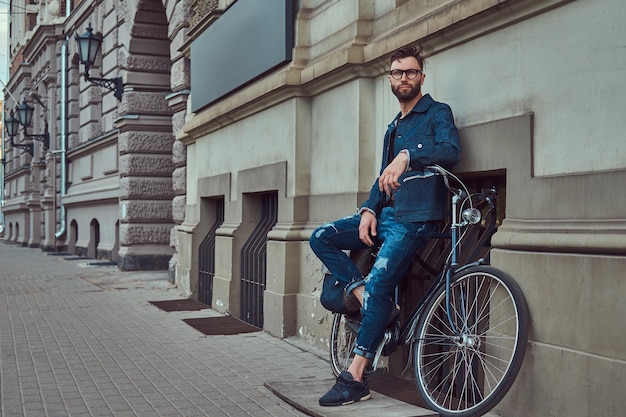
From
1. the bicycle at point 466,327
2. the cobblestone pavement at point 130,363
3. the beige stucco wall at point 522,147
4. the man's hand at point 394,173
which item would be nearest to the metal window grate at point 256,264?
the cobblestone pavement at point 130,363

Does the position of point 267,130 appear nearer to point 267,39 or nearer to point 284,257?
point 267,39

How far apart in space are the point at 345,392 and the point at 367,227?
3.50 feet

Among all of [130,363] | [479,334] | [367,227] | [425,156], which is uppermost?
[425,156]

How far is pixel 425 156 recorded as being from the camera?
5.09 m

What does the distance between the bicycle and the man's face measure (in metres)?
0.53

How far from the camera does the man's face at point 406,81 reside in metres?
5.35

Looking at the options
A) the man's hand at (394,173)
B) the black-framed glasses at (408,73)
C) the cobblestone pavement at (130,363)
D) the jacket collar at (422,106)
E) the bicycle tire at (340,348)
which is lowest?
the cobblestone pavement at (130,363)

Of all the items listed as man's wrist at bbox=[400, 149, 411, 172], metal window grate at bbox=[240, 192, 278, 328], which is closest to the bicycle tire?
man's wrist at bbox=[400, 149, 411, 172]

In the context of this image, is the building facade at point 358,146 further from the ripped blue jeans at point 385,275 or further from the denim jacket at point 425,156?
the ripped blue jeans at point 385,275

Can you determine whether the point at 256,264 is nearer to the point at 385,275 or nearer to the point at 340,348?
the point at 340,348

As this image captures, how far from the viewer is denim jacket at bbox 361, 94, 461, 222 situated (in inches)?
202

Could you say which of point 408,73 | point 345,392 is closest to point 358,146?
point 408,73

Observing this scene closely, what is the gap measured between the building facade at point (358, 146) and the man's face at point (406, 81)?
0.41 m

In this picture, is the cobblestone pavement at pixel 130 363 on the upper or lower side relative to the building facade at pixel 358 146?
lower
